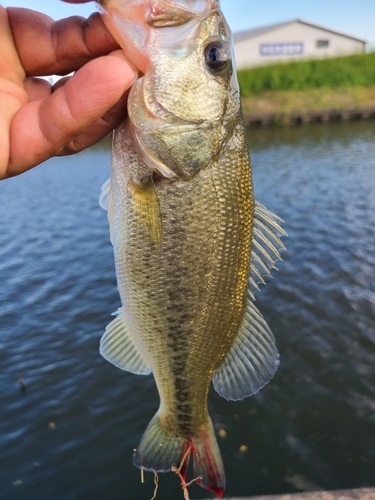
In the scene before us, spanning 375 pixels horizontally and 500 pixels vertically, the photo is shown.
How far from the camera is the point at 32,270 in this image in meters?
9.54

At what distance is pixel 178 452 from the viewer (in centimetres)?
232

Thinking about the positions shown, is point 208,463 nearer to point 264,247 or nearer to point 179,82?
point 264,247

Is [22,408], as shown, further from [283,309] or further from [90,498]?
[283,309]

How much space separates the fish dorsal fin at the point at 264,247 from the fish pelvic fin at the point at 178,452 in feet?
3.19

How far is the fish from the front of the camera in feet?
5.61

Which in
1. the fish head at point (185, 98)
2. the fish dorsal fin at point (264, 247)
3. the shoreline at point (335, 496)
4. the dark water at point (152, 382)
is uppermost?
the fish head at point (185, 98)

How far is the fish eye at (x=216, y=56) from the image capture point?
1762 millimetres

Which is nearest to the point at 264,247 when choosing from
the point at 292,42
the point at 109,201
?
the point at 109,201

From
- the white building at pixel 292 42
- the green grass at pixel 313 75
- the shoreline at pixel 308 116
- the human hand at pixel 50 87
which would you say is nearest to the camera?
the human hand at pixel 50 87

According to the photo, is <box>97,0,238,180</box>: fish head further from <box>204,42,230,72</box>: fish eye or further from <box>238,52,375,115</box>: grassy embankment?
<box>238,52,375,115</box>: grassy embankment

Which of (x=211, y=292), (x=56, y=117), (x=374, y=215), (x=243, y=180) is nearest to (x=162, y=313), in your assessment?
(x=211, y=292)

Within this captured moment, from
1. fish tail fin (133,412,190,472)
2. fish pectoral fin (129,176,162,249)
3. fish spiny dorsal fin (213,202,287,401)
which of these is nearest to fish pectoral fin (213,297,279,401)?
fish spiny dorsal fin (213,202,287,401)

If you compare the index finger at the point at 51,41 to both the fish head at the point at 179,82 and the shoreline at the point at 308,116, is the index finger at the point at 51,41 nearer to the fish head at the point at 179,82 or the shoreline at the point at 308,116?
the fish head at the point at 179,82

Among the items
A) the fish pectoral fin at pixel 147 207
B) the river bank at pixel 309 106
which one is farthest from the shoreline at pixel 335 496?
the river bank at pixel 309 106
